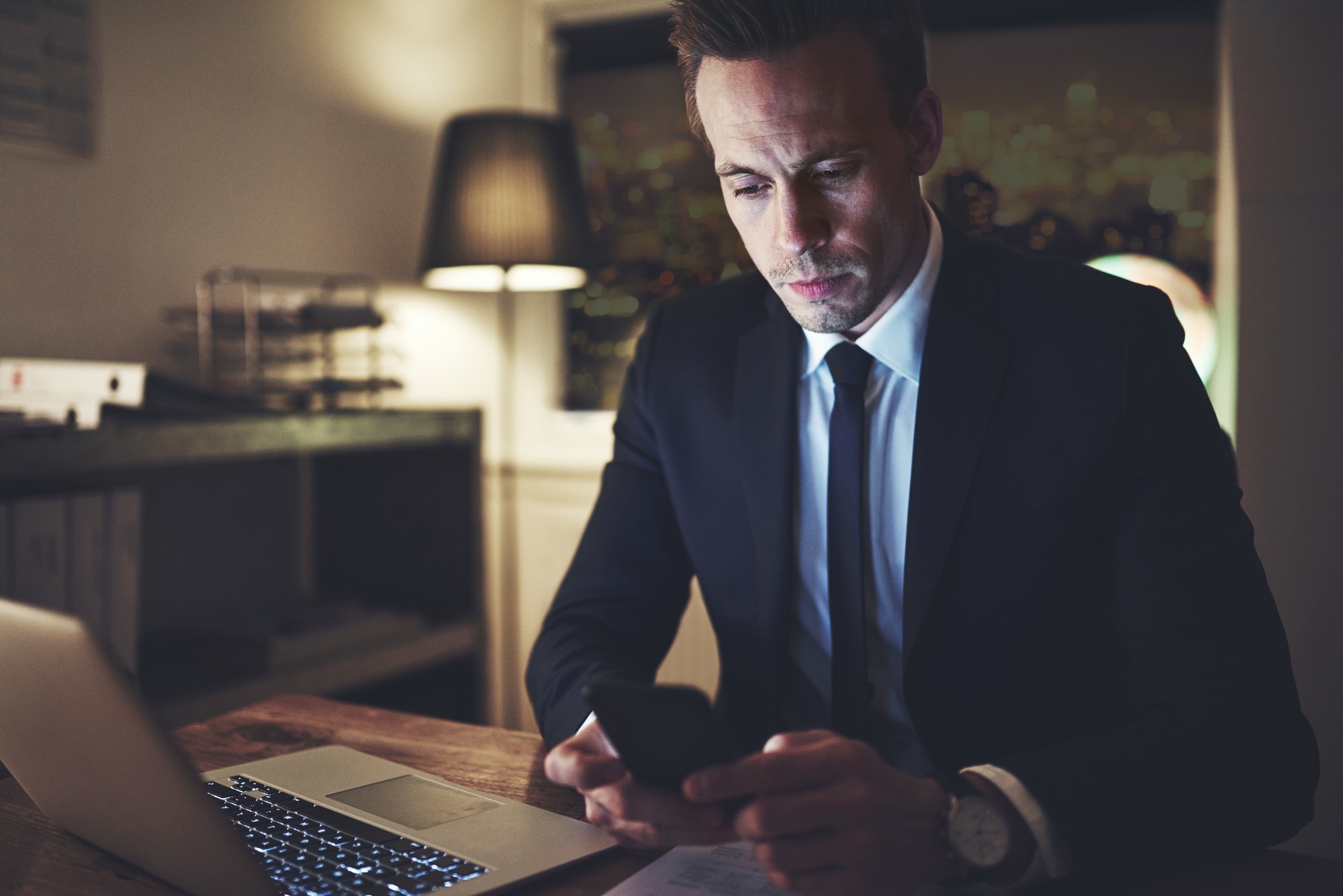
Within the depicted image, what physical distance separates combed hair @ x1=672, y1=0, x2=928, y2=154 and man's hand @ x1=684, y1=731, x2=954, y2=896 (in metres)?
0.72

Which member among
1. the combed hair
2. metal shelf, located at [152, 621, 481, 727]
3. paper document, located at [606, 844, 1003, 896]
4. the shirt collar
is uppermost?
the combed hair

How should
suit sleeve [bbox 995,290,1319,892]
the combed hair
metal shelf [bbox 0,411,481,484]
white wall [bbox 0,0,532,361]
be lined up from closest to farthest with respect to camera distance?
suit sleeve [bbox 995,290,1319,892]
the combed hair
metal shelf [bbox 0,411,481,484]
white wall [bbox 0,0,532,361]

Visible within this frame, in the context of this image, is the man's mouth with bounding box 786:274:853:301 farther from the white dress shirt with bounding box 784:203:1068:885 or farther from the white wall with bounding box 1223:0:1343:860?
the white wall with bounding box 1223:0:1343:860

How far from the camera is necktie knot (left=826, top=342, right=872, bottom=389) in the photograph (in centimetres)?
111

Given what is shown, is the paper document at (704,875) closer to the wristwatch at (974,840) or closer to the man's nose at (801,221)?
the wristwatch at (974,840)

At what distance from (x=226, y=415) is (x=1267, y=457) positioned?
5.67 feet

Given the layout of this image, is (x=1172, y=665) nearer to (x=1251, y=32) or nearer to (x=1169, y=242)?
(x=1251, y=32)

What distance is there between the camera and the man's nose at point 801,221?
3.43 ft

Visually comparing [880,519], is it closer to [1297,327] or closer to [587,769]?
[587,769]

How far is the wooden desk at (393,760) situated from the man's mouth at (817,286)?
545mm

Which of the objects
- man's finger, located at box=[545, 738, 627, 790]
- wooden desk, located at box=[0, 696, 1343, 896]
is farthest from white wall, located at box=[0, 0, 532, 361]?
man's finger, located at box=[545, 738, 627, 790]

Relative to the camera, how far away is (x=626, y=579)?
47.9 inches

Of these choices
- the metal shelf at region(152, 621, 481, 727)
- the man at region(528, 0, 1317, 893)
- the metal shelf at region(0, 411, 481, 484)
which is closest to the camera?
the man at region(528, 0, 1317, 893)

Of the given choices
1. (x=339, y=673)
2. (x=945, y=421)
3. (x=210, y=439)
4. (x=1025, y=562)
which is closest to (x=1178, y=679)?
(x=1025, y=562)
